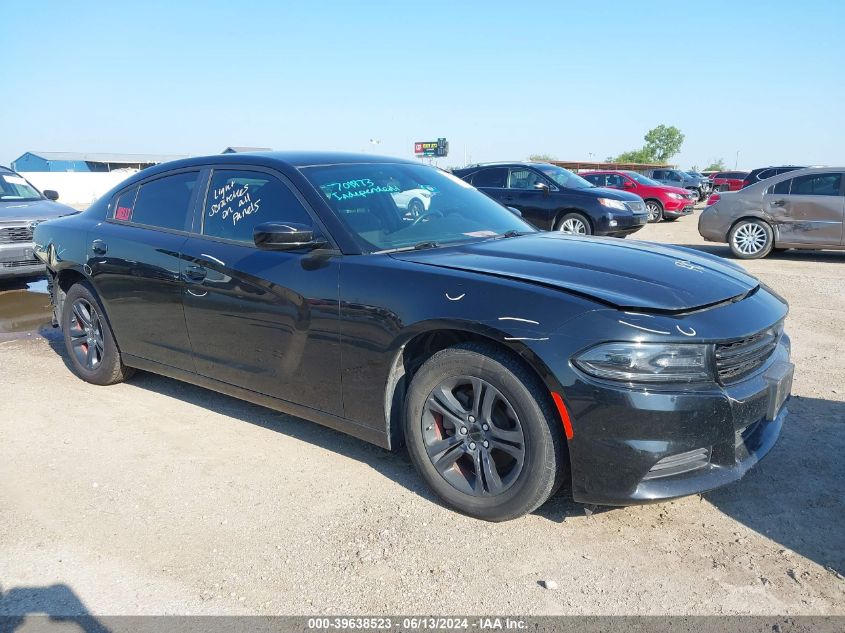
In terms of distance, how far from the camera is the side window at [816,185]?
1103 cm

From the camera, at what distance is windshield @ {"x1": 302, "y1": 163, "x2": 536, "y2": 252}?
369 centimetres

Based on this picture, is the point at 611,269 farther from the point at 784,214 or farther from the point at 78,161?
the point at 78,161

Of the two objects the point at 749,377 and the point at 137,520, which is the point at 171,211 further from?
the point at 749,377

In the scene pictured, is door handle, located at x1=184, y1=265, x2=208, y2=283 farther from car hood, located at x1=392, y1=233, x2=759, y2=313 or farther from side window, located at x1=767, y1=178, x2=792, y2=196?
side window, located at x1=767, y1=178, x2=792, y2=196

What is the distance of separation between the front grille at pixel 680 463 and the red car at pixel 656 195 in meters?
18.5

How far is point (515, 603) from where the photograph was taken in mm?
2588

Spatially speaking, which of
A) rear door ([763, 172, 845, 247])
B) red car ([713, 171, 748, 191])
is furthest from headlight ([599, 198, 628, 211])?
red car ([713, 171, 748, 191])

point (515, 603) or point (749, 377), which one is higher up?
point (749, 377)

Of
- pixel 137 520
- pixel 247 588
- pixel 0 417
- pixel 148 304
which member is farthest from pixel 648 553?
pixel 0 417

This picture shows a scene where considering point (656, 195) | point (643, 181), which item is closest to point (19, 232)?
point (656, 195)

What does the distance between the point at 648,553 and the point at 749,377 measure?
0.85 meters

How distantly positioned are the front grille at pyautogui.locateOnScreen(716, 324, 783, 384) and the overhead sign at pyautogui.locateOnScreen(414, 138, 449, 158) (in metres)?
52.8

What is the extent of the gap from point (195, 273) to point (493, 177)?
400 inches

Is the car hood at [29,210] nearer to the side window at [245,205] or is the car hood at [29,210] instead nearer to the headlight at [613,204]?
the side window at [245,205]
